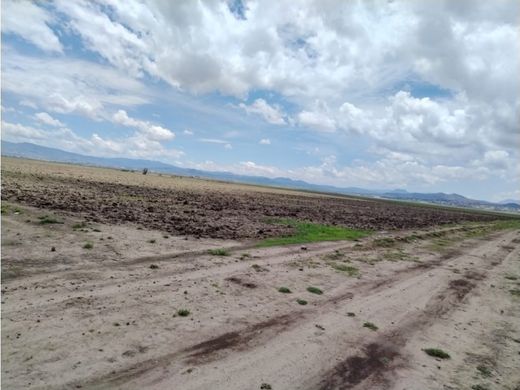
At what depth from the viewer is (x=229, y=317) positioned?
10.2 m

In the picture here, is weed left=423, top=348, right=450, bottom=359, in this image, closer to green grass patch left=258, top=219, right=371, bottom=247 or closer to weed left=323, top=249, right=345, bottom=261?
weed left=323, top=249, right=345, bottom=261

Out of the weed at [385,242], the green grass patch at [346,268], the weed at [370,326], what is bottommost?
the weed at [370,326]

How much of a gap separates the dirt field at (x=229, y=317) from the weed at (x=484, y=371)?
0.10 feet

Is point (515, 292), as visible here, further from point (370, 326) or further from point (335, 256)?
point (370, 326)

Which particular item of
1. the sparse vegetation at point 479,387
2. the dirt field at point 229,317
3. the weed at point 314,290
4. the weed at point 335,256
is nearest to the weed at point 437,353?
the dirt field at point 229,317

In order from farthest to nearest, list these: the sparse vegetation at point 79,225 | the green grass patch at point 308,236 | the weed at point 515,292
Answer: the green grass patch at point 308,236, the sparse vegetation at point 79,225, the weed at point 515,292

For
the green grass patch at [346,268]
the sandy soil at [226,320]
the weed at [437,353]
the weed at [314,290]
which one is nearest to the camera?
the sandy soil at [226,320]

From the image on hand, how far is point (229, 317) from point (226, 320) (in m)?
0.24

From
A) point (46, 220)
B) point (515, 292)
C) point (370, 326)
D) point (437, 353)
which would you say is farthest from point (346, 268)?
point (46, 220)

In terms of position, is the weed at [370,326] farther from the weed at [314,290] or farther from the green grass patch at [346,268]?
the green grass patch at [346,268]

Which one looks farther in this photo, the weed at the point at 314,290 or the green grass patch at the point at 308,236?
the green grass patch at the point at 308,236

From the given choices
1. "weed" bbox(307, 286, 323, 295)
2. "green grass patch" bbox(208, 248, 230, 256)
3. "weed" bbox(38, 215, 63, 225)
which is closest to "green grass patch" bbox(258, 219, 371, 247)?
"green grass patch" bbox(208, 248, 230, 256)

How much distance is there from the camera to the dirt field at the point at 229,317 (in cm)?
733

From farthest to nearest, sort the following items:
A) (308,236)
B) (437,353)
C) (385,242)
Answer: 1. (385,242)
2. (308,236)
3. (437,353)
